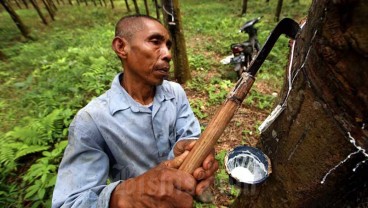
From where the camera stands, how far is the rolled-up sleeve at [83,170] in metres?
1.37

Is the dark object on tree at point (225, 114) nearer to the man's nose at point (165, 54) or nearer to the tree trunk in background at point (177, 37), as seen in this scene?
the man's nose at point (165, 54)

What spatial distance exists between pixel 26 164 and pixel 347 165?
16.2 ft

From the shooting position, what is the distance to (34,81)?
7887 mm

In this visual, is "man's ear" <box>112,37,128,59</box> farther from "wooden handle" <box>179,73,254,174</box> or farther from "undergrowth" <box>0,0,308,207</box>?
"undergrowth" <box>0,0,308,207</box>

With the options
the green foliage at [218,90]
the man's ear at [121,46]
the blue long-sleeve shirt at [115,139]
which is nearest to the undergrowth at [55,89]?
the green foliage at [218,90]

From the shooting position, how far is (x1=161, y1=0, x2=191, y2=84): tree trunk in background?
18.0ft

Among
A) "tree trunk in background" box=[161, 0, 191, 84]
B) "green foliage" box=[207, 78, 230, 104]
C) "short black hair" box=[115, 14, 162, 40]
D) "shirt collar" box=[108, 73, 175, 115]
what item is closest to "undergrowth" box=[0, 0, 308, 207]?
"green foliage" box=[207, 78, 230, 104]

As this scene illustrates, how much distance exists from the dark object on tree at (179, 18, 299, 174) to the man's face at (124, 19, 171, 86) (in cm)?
97

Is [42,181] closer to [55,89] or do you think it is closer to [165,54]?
[165,54]

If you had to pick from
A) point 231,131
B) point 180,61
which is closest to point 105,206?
point 231,131

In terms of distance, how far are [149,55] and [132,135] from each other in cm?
68

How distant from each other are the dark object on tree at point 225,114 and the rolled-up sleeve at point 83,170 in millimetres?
456

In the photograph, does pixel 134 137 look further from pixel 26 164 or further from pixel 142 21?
pixel 26 164

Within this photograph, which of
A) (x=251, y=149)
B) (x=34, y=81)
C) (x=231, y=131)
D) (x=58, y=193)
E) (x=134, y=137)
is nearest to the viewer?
(x=251, y=149)
